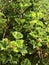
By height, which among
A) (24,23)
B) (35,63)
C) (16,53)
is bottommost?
(35,63)

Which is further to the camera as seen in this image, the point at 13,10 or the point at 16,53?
the point at 13,10

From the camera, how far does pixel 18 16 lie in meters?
3.05

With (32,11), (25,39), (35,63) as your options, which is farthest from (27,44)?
(32,11)

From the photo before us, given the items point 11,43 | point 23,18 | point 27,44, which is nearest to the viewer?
point 11,43

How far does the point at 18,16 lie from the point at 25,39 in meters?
0.36

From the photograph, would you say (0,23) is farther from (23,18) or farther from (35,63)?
(35,63)

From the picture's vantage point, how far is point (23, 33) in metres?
2.92

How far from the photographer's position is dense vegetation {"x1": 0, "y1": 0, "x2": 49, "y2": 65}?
2.65 meters

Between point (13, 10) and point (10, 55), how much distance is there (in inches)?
29.0

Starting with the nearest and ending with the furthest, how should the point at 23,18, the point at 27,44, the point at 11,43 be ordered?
the point at 11,43 < the point at 27,44 < the point at 23,18

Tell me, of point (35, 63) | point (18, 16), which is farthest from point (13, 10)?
point (35, 63)

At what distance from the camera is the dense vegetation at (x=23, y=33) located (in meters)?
2.65

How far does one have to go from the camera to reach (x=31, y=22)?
284cm

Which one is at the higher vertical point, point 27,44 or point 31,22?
point 31,22
